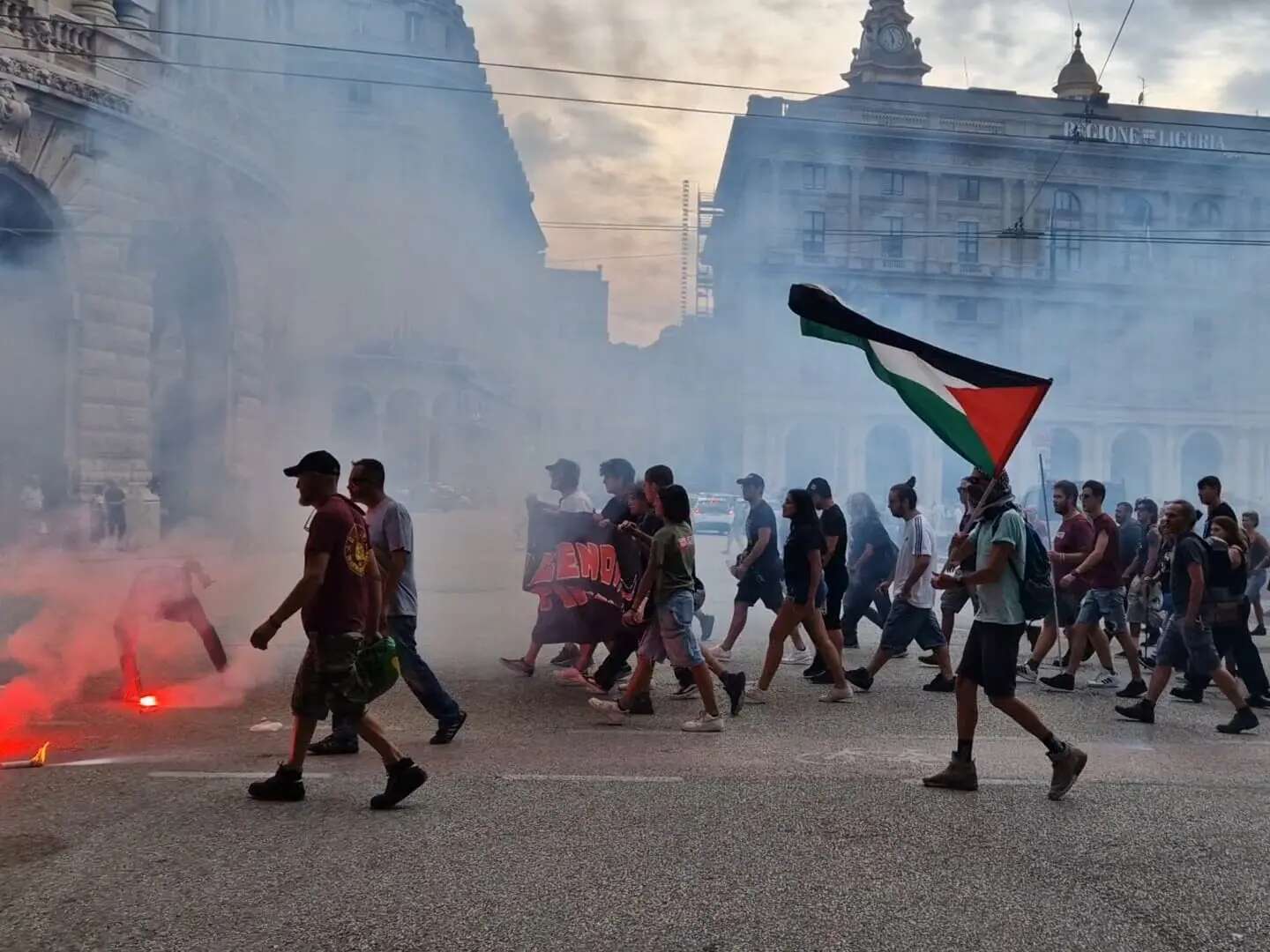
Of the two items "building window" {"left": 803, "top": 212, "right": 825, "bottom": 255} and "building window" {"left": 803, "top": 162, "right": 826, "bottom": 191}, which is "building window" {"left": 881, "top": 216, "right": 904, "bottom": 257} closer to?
"building window" {"left": 803, "top": 212, "right": 825, "bottom": 255}

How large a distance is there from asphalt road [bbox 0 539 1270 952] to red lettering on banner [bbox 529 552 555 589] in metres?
1.19

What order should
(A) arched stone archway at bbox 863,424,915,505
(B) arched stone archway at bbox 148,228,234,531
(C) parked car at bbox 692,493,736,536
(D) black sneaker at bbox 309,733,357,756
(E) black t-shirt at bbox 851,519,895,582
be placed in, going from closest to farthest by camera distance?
(D) black sneaker at bbox 309,733,357,756 < (E) black t-shirt at bbox 851,519,895,582 < (B) arched stone archway at bbox 148,228,234,531 < (C) parked car at bbox 692,493,736,536 < (A) arched stone archway at bbox 863,424,915,505

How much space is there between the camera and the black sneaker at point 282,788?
3.97 m

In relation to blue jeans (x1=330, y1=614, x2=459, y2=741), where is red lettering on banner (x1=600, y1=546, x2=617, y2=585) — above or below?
above

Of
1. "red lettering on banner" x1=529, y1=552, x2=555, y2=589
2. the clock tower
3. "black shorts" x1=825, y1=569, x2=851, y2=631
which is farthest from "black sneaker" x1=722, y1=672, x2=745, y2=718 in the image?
the clock tower

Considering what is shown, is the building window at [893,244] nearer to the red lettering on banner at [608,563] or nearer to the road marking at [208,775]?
the red lettering on banner at [608,563]

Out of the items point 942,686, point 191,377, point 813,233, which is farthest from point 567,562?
point 813,233

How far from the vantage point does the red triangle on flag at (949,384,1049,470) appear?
4555mm

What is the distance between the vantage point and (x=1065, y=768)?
13.9 ft

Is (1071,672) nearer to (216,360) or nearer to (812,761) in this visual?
(812,761)

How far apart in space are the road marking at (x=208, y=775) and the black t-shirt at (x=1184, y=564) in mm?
4498

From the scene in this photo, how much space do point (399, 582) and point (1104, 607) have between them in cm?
457

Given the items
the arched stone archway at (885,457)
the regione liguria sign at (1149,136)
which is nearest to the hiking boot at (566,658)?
the regione liguria sign at (1149,136)

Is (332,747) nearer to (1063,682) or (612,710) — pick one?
(612,710)
